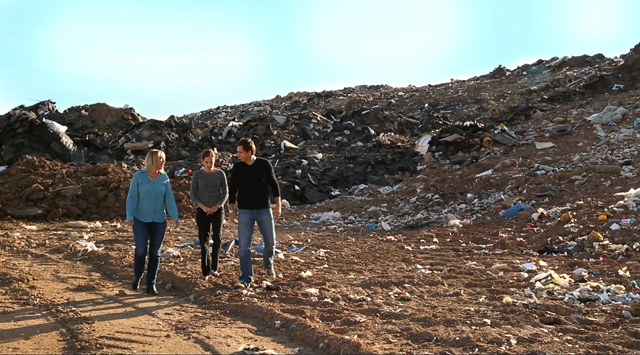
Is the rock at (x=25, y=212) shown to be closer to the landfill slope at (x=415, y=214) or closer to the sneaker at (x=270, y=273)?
the landfill slope at (x=415, y=214)

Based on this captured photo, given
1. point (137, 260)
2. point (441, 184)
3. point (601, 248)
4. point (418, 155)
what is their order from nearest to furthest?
point (137, 260) → point (601, 248) → point (441, 184) → point (418, 155)

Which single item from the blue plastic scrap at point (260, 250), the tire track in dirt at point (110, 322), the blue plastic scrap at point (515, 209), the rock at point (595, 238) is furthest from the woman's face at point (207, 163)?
the blue plastic scrap at point (515, 209)

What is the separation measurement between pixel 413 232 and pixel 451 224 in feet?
2.45

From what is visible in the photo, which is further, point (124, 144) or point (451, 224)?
point (124, 144)

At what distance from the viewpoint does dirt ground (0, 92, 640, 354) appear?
156 inches

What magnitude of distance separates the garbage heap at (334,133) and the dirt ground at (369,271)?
6.42 ft

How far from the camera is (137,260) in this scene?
207 inches

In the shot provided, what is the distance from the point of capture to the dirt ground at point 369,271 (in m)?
3.97

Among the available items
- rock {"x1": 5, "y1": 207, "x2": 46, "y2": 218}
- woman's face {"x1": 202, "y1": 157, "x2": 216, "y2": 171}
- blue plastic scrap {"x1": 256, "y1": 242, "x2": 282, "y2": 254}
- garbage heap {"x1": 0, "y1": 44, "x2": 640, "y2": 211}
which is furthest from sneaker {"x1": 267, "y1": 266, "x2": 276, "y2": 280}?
garbage heap {"x1": 0, "y1": 44, "x2": 640, "y2": 211}

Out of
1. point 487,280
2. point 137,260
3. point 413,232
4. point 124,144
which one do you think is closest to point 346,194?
point 413,232

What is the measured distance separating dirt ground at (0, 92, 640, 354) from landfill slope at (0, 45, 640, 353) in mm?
32

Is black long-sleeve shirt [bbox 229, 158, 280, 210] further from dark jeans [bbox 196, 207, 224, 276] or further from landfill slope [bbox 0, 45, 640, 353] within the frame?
landfill slope [bbox 0, 45, 640, 353]

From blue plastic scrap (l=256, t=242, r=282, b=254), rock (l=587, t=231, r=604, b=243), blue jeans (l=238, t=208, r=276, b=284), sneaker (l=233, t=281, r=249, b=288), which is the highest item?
blue jeans (l=238, t=208, r=276, b=284)

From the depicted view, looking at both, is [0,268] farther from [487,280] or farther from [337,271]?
[487,280]
